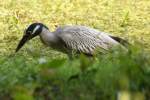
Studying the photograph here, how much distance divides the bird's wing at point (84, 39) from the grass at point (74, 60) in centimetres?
35

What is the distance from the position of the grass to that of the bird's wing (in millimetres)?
354

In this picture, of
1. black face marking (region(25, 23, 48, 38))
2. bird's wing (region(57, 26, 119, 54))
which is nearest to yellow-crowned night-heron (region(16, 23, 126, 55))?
bird's wing (region(57, 26, 119, 54))

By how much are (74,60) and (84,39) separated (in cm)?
253

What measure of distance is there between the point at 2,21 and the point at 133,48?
712 cm

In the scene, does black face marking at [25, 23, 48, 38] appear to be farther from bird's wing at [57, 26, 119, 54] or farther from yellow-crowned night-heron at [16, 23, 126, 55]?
Result: bird's wing at [57, 26, 119, 54]

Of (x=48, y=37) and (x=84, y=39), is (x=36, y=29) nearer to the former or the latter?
(x=48, y=37)

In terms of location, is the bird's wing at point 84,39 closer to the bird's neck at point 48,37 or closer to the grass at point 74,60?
the bird's neck at point 48,37

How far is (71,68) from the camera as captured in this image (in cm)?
428

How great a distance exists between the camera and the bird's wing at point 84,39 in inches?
292

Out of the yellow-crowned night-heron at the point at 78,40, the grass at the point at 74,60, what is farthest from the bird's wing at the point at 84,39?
the grass at the point at 74,60

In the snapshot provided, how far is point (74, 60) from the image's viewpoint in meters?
5.09

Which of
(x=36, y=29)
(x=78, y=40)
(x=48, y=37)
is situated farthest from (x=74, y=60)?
(x=36, y=29)

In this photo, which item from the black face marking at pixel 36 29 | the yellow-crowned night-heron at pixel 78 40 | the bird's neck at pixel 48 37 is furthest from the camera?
the black face marking at pixel 36 29

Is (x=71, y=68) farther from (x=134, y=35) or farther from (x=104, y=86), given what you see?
(x=134, y=35)
